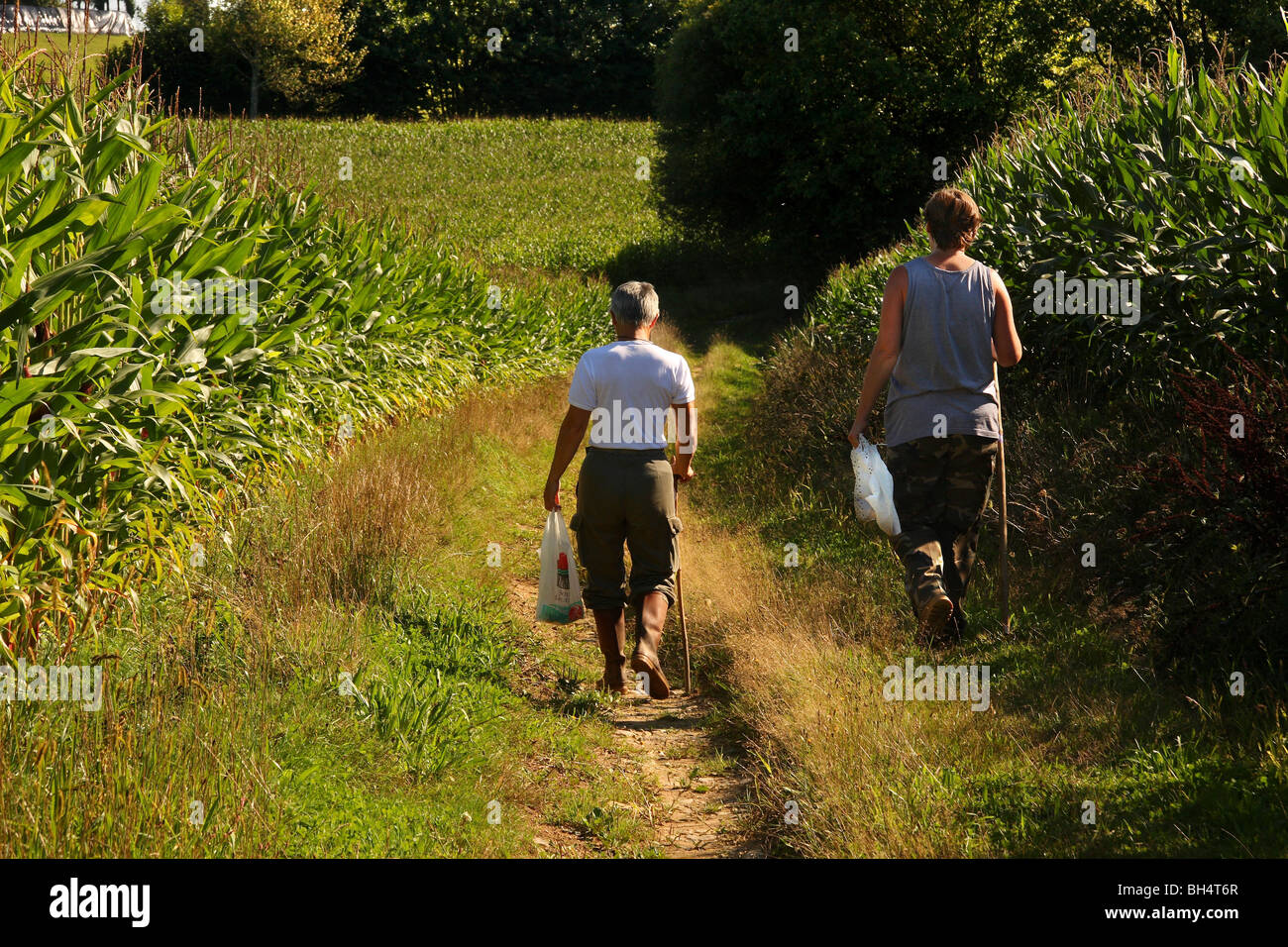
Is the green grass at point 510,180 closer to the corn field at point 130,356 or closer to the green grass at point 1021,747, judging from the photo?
the corn field at point 130,356

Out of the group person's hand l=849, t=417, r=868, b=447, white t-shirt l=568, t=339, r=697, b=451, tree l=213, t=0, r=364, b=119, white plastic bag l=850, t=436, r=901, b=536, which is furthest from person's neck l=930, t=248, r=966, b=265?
tree l=213, t=0, r=364, b=119

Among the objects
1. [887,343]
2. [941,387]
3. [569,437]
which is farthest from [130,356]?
[941,387]

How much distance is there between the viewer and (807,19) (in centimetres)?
2669

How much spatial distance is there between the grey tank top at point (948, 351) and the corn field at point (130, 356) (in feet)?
11.6

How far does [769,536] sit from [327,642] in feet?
13.1

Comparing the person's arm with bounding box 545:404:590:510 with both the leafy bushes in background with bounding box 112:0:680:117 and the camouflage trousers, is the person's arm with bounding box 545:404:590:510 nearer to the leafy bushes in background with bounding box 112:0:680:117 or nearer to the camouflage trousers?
the camouflage trousers

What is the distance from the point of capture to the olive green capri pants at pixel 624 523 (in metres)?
5.40

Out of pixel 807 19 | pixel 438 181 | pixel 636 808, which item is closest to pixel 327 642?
pixel 636 808

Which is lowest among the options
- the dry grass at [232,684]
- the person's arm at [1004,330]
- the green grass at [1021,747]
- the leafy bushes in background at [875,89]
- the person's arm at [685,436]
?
the green grass at [1021,747]

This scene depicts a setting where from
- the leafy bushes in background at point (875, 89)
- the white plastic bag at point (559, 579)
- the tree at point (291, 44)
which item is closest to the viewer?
the white plastic bag at point (559, 579)

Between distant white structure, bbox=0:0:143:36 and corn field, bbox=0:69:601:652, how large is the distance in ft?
1.07

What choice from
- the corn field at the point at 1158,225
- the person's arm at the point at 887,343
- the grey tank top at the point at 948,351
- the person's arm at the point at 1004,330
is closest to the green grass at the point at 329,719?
the person's arm at the point at 887,343

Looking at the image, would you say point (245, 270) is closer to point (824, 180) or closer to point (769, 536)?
point (769, 536)

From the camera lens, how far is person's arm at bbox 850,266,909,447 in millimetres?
5371
